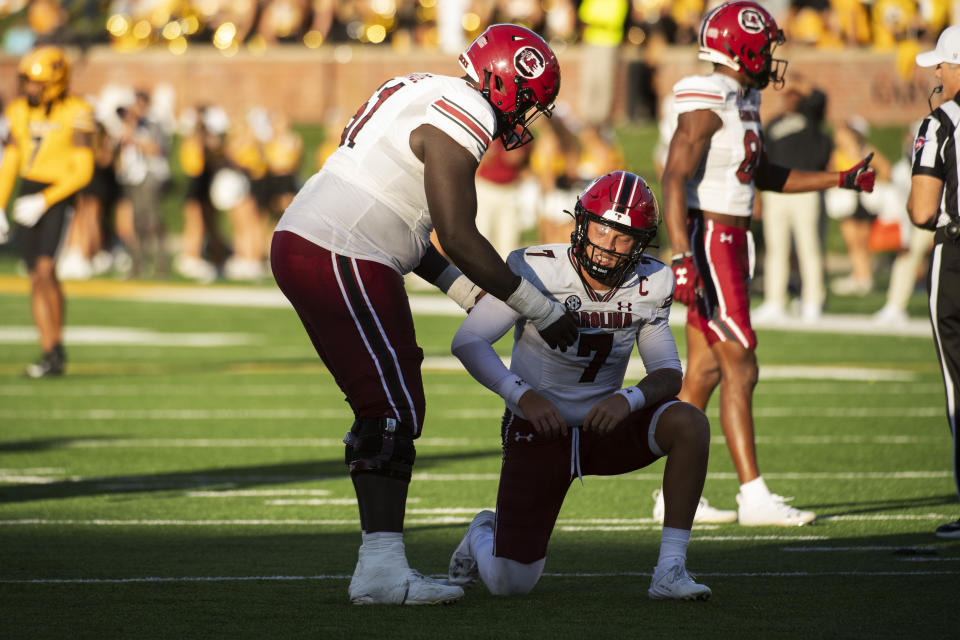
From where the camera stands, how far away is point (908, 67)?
2603 centimetres

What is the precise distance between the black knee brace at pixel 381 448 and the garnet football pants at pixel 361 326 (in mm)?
28

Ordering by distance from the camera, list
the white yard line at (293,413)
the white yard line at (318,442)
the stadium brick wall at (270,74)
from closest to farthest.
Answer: the white yard line at (318,442) < the white yard line at (293,413) < the stadium brick wall at (270,74)

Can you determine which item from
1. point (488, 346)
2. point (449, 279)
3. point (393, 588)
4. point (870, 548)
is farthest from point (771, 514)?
point (393, 588)

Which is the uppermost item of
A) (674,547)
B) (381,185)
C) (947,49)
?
(947,49)

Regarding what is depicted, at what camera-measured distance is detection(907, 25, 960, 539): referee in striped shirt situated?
6.04 metres

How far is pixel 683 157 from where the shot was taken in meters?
6.59

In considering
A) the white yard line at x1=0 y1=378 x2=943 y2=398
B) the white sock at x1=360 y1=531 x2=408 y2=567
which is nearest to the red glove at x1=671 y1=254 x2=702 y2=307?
the white sock at x1=360 y1=531 x2=408 y2=567

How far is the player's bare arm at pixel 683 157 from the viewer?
6473 millimetres

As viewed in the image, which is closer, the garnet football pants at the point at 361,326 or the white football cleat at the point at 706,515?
the garnet football pants at the point at 361,326

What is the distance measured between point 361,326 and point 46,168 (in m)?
7.09

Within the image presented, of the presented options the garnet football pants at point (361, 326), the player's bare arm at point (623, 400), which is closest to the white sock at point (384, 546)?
the garnet football pants at point (361, 326)

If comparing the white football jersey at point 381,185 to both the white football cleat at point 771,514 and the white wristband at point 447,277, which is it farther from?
the white football cleat at point 771,514

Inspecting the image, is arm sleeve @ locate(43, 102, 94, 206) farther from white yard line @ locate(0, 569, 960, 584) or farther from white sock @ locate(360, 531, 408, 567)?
white sock @ locate(360, 531, 408, 567)

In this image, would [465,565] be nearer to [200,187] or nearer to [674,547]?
[674,547]
